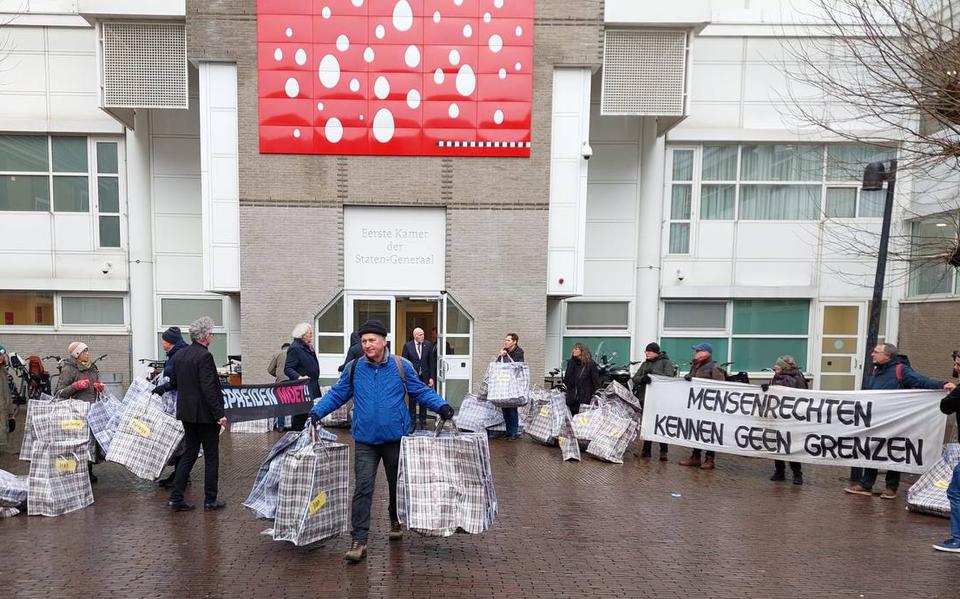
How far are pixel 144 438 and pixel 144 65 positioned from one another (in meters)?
9.65

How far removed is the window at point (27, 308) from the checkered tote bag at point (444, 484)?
14091mm

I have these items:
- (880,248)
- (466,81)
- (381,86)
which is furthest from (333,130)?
(880,248)

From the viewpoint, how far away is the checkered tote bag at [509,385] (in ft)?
32.5

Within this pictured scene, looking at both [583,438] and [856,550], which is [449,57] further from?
[856,550]

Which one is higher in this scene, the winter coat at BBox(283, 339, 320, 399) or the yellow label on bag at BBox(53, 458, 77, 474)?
the winter coat at BBox(283, 339, 320, 399)

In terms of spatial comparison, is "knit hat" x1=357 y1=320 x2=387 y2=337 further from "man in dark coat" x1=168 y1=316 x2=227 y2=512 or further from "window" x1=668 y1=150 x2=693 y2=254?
"window" x1=668 y1=150 x2=693 y2=254

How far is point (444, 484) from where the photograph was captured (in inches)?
197

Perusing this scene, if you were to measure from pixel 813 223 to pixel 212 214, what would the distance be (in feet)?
47.4

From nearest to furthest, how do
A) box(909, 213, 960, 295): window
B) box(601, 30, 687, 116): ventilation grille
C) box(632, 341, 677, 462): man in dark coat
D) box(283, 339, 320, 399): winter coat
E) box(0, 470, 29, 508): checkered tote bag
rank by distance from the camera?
box(0, 470, 29, 508): checkered tote bag < box(632, 341, 677, 462): man in dark coat < box(283, 339, 320, 399): winter coat < box(601, 30, 687, 116): ventilation grille < box(909, 213, 960, 295): window

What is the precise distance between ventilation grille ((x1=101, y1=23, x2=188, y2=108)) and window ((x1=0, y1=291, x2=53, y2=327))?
5483 mm

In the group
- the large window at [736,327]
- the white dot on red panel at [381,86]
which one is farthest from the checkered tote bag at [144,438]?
the large window at [736,327]

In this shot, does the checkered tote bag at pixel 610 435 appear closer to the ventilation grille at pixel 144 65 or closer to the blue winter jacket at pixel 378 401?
the blue winter jacket at pixel 378 401

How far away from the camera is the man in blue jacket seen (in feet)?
16.4

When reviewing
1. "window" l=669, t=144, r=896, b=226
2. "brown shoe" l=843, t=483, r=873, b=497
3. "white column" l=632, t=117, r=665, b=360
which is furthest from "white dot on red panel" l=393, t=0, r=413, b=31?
"brown shoe" l=843, t=483, r=873, b=497
